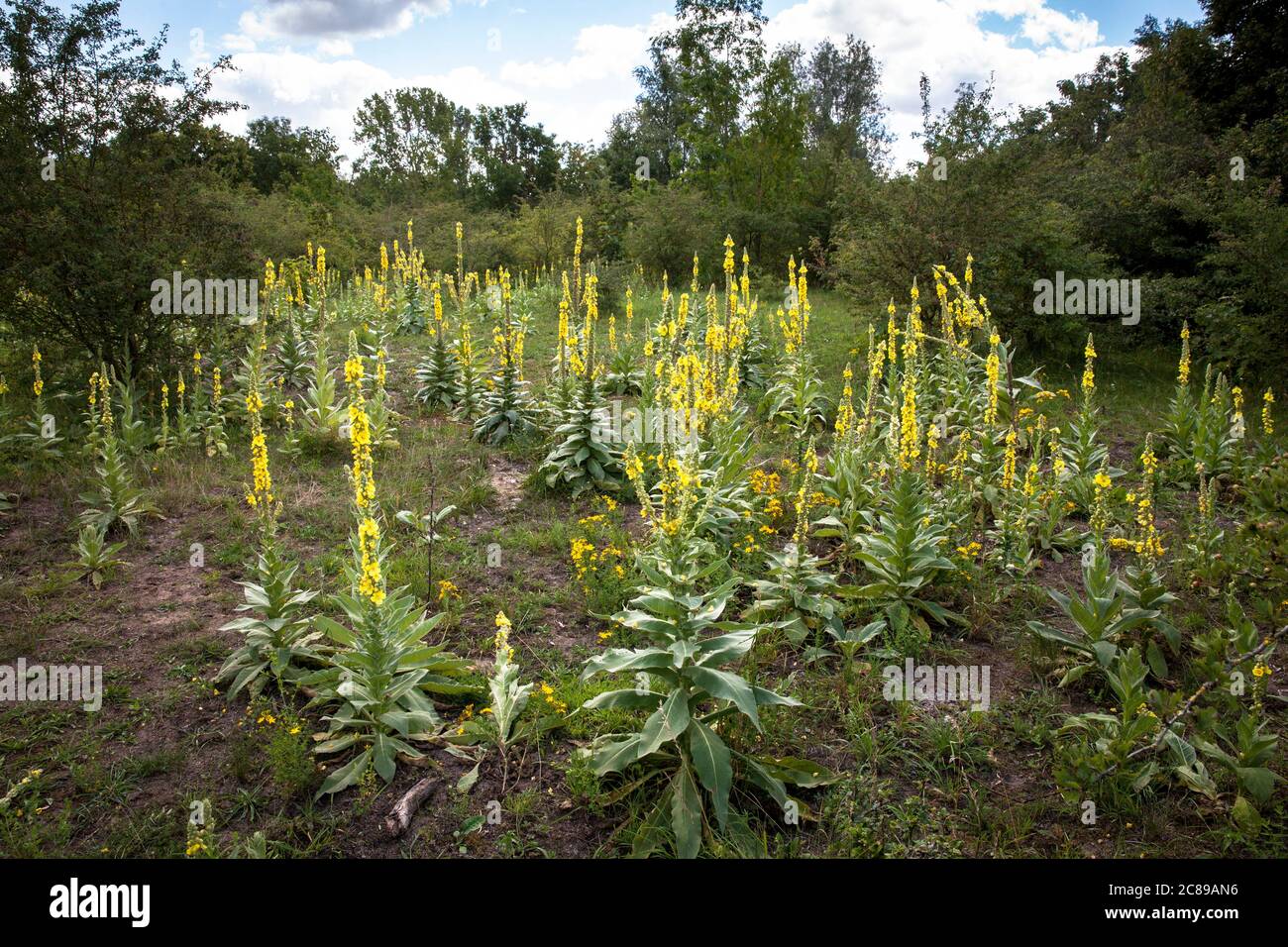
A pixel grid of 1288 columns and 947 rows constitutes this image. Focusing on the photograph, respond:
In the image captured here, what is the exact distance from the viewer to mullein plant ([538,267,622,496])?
7.16 meters

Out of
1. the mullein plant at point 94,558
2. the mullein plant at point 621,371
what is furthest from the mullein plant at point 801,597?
the mullein plant at point 621,371

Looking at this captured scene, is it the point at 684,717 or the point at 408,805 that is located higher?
the point at 684,717

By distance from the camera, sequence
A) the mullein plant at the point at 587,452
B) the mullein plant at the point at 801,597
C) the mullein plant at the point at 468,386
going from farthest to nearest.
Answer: the mullein plant at the point at 468,386, the mullein plant at the point at 587,452, the mullein plant at the point at 801,597

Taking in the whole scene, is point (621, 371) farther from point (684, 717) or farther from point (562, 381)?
point (684, 717)

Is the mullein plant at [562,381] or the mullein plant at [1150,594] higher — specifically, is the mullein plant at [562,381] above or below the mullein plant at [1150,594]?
above

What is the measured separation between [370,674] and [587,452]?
3636 mm

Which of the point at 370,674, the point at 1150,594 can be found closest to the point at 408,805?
the point at 370,674

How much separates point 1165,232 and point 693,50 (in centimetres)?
1598

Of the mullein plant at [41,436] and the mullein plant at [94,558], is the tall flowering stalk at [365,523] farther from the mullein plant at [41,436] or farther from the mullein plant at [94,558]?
the mullein plant at [41,436]

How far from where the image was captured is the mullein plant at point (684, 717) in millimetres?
3350

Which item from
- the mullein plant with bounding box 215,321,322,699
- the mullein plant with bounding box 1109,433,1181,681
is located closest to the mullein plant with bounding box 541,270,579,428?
the mullein plant with bounding box 215,321,322,699

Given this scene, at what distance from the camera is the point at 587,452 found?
285 inches

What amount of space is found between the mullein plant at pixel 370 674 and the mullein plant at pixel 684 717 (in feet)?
3.38

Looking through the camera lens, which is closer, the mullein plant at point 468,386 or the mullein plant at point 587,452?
the mullein plant at point 587,452
